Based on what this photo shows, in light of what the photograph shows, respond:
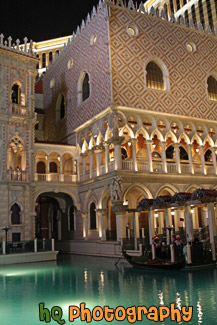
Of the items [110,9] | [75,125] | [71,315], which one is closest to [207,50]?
[110,9]

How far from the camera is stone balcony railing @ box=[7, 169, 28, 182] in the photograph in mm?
17938

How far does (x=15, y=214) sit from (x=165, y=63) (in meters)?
11.4

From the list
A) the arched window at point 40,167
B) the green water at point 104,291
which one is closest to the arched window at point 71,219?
the arched window at point 40,167

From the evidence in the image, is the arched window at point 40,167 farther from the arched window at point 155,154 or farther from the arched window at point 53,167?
the arched window at point 155,154

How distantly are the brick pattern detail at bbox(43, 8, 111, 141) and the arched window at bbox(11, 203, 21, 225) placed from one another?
20.4 feet

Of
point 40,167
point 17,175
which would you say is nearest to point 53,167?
point 40,167

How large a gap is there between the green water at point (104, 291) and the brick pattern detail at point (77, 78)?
31.2ft

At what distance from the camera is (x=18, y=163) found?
68.9ft

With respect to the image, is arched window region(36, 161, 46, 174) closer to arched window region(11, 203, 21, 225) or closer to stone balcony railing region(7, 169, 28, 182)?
stone balcony railing region(7, 169, 28, 182)

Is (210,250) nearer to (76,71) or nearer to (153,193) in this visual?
(153,193)

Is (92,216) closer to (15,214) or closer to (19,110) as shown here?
(15,214)

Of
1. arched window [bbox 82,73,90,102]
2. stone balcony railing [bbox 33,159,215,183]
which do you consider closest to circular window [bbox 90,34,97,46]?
arched window [bbox 82,73,90,102]

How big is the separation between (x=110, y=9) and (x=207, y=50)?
675cm

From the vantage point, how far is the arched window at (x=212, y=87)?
21625 millimetres
